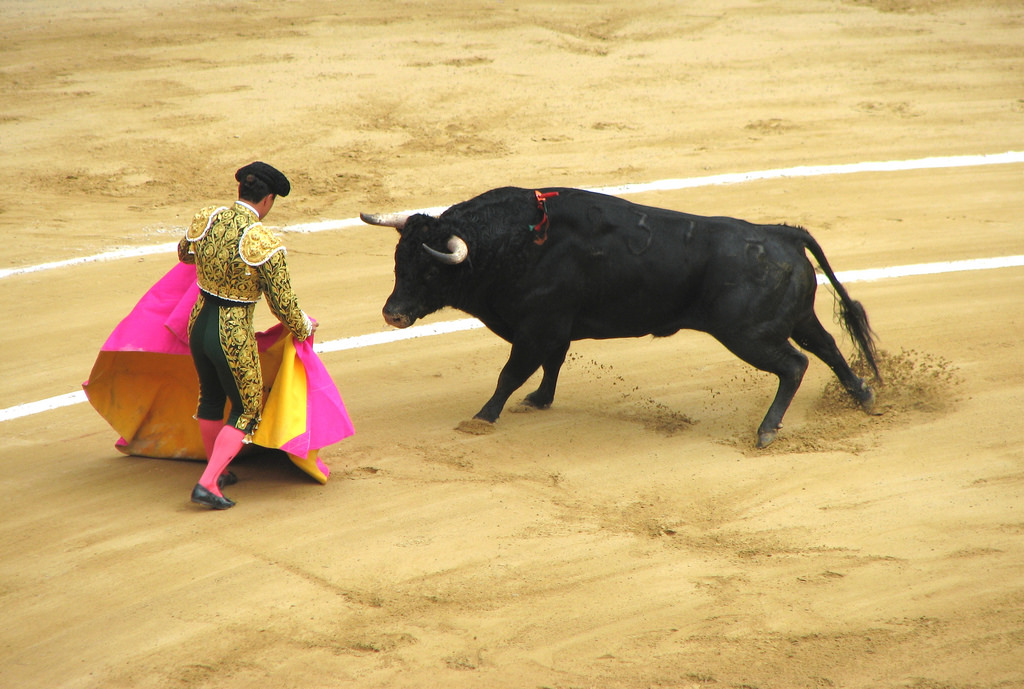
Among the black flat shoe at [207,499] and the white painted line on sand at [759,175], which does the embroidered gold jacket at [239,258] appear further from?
the white painted line on sand at [759,175]

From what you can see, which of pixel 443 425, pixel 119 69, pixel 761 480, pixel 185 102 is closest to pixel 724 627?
pixel 761 480

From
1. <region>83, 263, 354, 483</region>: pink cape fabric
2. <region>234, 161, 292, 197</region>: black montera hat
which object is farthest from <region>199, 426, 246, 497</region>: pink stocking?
<region>234, 161, 292, 197</region>: black montera hat

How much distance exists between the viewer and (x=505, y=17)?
48.2 feet

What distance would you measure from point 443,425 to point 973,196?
6.94 m

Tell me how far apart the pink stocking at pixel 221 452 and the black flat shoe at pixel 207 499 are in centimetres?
2

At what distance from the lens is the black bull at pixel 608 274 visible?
6117 mm

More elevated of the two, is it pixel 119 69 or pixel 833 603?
pixel 119 69

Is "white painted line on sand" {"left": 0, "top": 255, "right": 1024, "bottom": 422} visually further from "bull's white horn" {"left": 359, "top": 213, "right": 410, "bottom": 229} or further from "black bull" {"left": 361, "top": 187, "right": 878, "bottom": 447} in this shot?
"black bull" {"left": 361, "top": 187, "right": 878, "bottom": 447}

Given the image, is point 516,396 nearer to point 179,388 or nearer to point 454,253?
point 454,253

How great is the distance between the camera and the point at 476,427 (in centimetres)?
641

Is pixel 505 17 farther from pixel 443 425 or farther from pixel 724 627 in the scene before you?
pixel 724 627

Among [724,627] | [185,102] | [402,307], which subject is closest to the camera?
[724,627]

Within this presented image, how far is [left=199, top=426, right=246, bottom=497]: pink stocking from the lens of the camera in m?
5.16

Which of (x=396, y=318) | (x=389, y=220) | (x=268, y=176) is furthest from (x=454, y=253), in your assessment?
(x=268, y=176)
